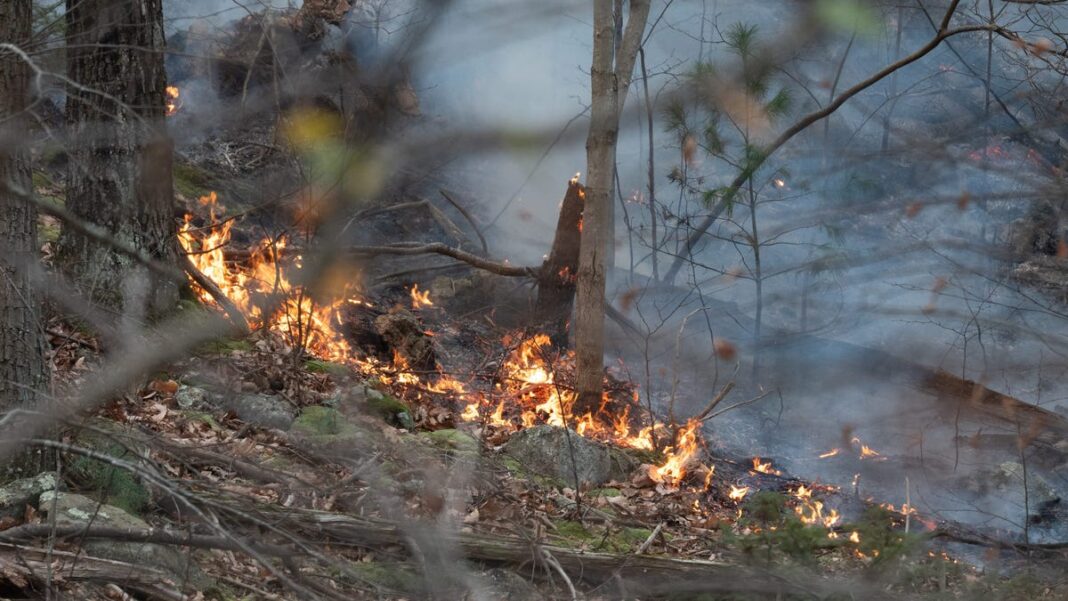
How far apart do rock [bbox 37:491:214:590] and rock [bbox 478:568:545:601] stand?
1261 mm

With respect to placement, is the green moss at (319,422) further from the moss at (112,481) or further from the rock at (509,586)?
the rock at (509,586)

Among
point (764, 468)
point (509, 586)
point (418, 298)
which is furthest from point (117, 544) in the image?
point (418, 298)

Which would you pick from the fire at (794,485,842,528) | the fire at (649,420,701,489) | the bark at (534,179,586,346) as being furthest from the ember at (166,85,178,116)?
the fire at (794,485,842,528)

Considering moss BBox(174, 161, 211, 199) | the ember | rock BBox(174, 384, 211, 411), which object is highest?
the ember

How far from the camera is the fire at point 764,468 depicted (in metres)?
8.95

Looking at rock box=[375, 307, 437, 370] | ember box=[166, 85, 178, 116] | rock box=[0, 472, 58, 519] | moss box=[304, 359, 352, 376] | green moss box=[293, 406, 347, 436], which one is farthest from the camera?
ember box=[166, 85, 178, 116]

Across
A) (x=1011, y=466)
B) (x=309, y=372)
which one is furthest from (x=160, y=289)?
(x=1011, y=466)

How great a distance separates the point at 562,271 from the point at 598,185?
177 centimetres

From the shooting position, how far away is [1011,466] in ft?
29.1

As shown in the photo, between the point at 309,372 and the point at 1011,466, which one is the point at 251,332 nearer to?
the point at 309,372

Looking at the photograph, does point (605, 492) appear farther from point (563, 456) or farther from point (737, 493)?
point (737, 493)

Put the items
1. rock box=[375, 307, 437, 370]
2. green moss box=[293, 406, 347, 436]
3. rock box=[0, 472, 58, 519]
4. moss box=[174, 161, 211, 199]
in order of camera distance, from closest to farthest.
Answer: rock box=[0, 472, 58, 519], green moss box=[293, 406, 347, 436], rock box=[375, 307, 437, 370], moss box=[174, 161, 211, 199]

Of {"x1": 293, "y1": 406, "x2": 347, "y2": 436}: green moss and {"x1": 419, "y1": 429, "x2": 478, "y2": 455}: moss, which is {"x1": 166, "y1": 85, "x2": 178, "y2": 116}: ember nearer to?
{"x1": 293, "y1": 406, "x2": 347, "y2": 436}: green moss

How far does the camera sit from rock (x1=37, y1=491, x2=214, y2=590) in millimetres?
4078
